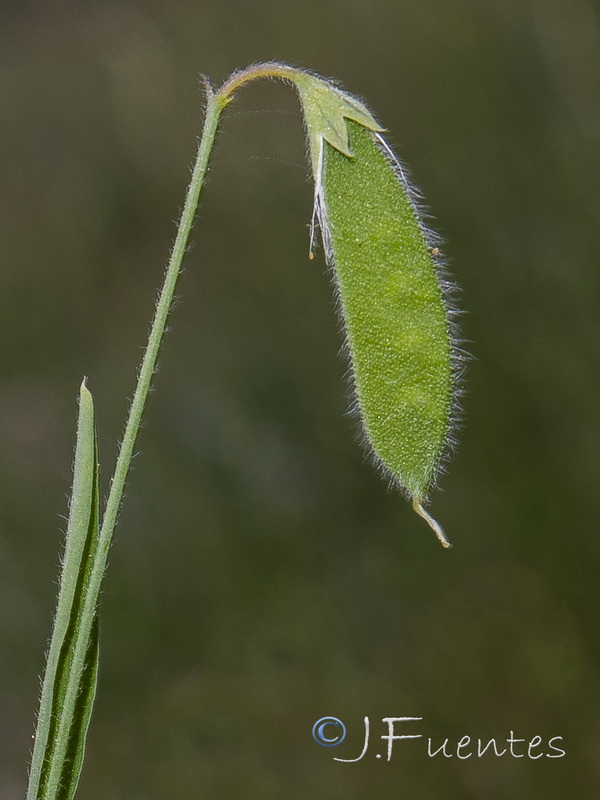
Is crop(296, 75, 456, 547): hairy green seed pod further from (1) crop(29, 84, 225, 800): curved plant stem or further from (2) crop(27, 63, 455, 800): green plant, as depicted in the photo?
(1) crop(29, 84, 225, 800): curved plant stem

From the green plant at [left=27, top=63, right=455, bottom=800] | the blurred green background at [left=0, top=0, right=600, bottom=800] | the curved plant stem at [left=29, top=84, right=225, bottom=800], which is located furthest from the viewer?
the blurred green background at [left=0, top=0, right=600, bottom=800]

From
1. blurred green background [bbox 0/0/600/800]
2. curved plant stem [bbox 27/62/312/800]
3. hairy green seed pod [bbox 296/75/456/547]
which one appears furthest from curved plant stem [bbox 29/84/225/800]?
blurred green background [bbox 0/0/600/800]

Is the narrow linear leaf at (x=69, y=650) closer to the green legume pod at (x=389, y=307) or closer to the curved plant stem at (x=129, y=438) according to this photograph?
the curved plant stem at (x=129, y=438)

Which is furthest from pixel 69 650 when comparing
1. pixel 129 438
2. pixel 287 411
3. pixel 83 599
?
pixel 287 411

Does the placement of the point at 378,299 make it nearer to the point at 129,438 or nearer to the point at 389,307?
the point at 389,307

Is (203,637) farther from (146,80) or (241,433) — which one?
(146,80)
